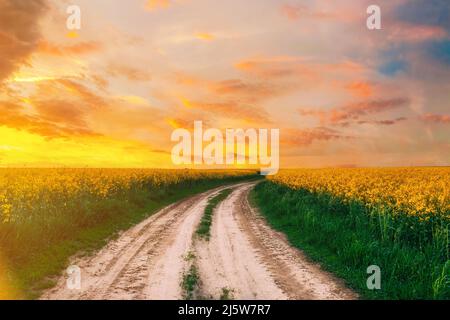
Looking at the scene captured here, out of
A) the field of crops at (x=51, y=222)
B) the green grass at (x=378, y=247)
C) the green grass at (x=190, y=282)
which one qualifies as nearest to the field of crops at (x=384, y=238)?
the green grass at (x=378, y=247)

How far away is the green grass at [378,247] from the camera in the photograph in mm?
8755

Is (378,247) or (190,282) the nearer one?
(190,282)

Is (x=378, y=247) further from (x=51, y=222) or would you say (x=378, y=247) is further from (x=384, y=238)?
(x=51, y=222)

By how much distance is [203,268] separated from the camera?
1005 cm

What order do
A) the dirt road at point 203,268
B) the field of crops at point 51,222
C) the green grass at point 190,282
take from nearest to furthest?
the green grass at point 190,282, the dirt road at point 203,268, the field of crops at point 51,222

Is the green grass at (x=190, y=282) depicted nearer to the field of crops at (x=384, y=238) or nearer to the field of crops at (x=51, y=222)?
the field of crops at (x=51, y=222)

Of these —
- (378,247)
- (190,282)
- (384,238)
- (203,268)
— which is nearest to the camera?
(190,282)

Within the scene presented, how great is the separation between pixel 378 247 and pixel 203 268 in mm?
5604

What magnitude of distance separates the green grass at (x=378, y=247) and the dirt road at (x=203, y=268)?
2.42 feet

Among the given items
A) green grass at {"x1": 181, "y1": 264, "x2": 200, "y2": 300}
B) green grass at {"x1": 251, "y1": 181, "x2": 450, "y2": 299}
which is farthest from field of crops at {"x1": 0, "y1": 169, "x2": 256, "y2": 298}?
green grass at {"x1": 251, "y1": 181, "x2": 450, "y2": 299}

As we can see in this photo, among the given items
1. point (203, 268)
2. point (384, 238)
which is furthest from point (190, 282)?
point (384, 238)

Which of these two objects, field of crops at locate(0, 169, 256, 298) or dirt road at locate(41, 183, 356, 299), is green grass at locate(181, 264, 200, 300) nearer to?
dirt road at locate(41, 183, 356, 299)

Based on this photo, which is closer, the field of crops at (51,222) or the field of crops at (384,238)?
the field of crops at (384,238)

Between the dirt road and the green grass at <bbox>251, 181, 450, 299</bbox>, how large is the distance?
0.74 m
